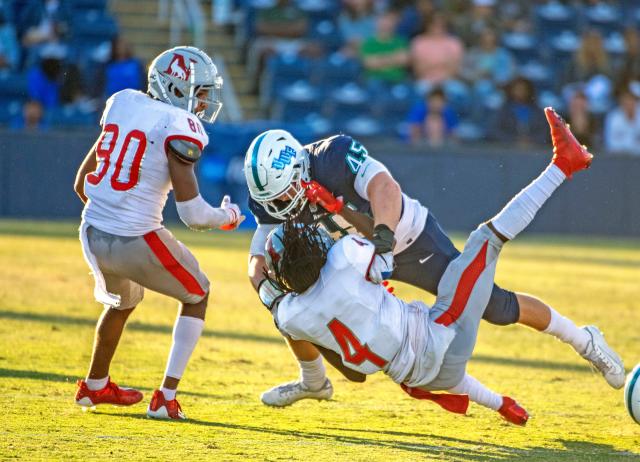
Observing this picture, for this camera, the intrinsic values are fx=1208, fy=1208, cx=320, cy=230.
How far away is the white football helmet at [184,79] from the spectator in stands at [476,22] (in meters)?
13.9

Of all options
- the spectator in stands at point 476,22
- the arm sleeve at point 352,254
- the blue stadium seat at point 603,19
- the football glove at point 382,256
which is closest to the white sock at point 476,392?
the football glove at point 382,256

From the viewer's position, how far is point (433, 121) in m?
17.3

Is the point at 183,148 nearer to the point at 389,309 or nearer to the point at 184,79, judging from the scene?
the point at 184,79

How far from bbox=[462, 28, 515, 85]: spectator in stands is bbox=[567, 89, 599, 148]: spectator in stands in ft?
4.77

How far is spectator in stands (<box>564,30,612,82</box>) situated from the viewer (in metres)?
18.8

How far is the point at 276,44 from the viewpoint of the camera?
1853 centimetres

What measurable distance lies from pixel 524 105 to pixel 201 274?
12578mm

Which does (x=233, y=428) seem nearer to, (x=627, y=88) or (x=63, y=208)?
(x=63, y=208)

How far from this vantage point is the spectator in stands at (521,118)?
17609mm

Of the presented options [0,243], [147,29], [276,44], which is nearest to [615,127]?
[276,44]

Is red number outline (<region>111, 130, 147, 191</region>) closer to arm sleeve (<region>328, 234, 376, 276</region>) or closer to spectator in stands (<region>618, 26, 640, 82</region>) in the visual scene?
arm sleeve (<region>328, 234, 376, 276</region>)

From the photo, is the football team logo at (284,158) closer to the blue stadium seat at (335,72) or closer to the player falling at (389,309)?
the player falling at (389,309)

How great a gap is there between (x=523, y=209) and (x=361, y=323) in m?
1.03

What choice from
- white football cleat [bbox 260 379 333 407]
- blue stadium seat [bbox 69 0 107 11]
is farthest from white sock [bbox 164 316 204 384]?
blue stadium seat [bbox 69 0 107 11]
